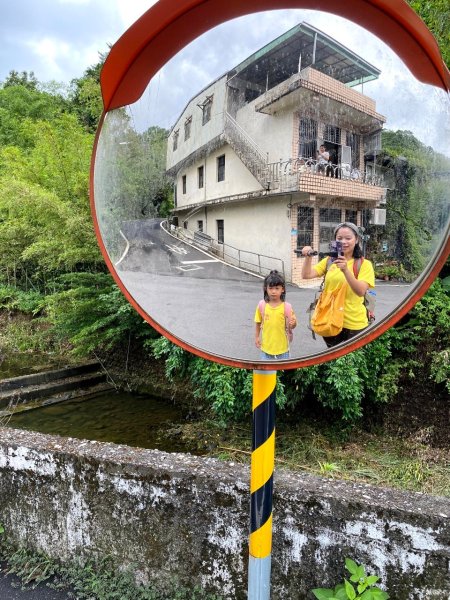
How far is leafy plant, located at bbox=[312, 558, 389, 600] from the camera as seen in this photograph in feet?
5.17

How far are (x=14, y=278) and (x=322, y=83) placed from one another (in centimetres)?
1143

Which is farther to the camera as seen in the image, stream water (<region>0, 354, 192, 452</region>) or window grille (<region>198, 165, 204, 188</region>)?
stream water (<region>0, 354, 192, 452</region>)

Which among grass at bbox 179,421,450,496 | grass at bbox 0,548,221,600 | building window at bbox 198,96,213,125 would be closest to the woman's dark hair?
building window at bbox 198,96,213,125

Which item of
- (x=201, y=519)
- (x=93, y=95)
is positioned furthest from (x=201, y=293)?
(x=93, y=95)

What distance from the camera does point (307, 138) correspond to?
0.76 meters

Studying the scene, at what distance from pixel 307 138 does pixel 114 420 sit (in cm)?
572

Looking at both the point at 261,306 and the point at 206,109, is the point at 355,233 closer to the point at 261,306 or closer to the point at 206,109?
the point at 261,306

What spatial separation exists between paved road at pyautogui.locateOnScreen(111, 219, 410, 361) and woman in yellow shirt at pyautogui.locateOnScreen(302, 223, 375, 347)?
31 millimetres

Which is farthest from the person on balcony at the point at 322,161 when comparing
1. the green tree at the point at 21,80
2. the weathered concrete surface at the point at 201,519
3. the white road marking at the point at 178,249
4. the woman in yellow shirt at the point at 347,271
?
the green tree at the point at 21,80

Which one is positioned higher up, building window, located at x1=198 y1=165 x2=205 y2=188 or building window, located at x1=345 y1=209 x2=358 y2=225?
building window, located at x1=198 y1=165 x2=205 y2=188

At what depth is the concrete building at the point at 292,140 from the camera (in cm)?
74

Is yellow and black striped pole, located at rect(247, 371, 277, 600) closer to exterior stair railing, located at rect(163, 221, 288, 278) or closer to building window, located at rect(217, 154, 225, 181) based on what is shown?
exterior stair railing, located at rect(163, 221, 288, 278)

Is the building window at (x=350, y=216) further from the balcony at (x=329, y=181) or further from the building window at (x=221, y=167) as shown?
the building window at (x=221, y=167)

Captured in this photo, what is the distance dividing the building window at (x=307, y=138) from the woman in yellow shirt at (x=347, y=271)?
0.14 m
